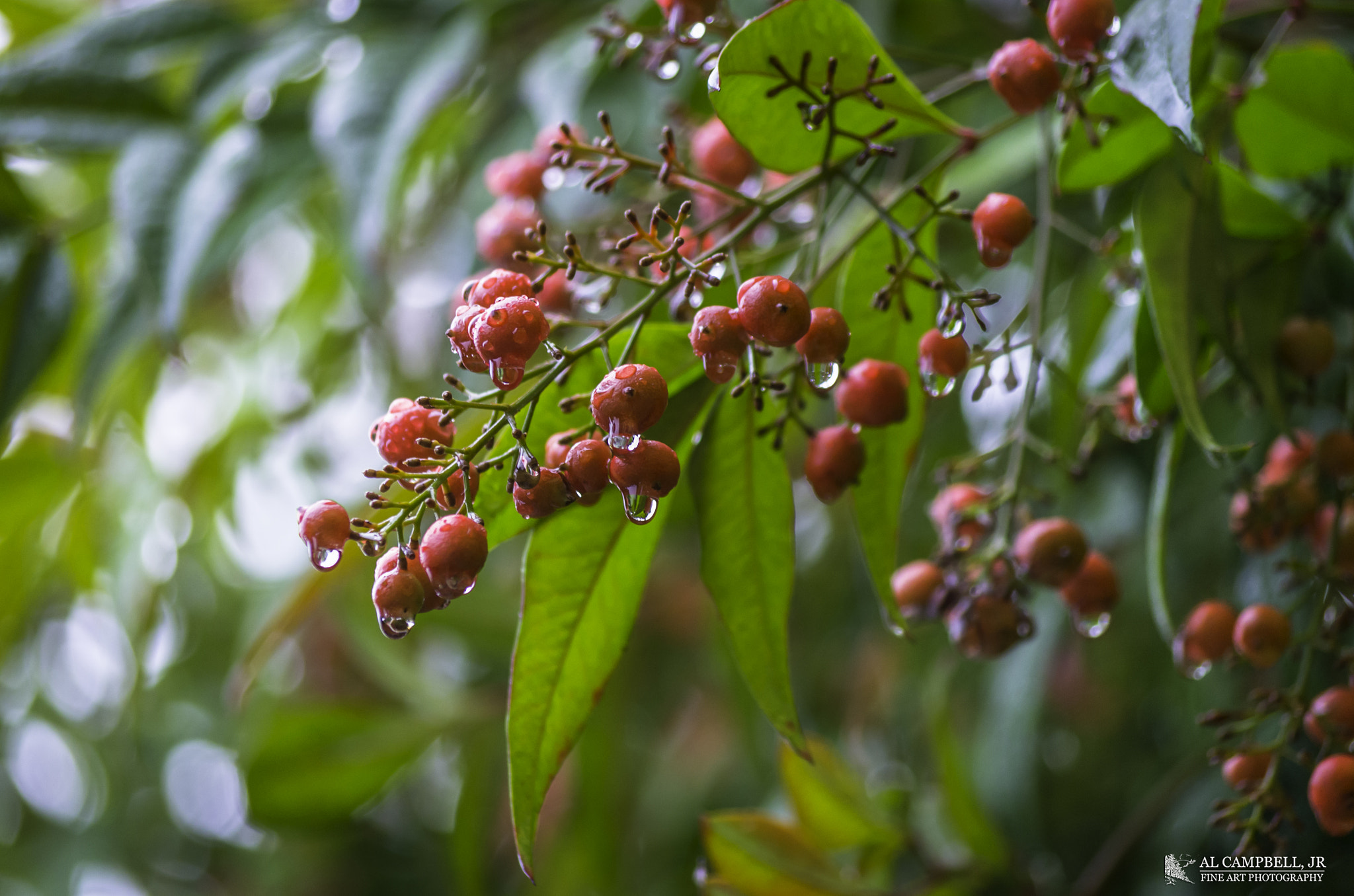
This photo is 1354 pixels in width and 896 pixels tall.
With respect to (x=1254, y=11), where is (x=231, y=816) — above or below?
below

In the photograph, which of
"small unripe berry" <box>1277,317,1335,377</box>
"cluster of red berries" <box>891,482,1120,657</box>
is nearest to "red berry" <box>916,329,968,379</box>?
"cluster of red berries" <box>891,482,1120,657</box>

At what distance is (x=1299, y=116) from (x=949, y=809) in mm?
612

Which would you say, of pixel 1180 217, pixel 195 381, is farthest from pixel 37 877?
pixel 1180 217

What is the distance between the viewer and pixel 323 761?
1155 mm

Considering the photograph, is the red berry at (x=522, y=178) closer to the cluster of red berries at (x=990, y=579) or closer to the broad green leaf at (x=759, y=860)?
the cluster of red berries at (x=990, y=579)

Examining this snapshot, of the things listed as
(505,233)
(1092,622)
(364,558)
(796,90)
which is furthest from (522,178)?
(1092,622)

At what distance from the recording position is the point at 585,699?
0.50 metres

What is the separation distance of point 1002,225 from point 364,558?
510 millimetres

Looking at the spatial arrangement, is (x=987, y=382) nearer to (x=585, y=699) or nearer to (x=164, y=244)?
(x=585, y=699)

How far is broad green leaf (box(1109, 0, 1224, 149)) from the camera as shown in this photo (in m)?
0.46

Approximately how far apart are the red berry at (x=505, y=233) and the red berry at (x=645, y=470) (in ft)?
0.75

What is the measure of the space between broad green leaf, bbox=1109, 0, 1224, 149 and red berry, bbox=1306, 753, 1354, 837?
0.33 m

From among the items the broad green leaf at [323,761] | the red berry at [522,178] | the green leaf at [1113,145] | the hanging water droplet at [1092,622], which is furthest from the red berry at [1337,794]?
the broad green leaf at [323,761]

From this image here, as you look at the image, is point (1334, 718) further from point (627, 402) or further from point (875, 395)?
point (627, 402)
